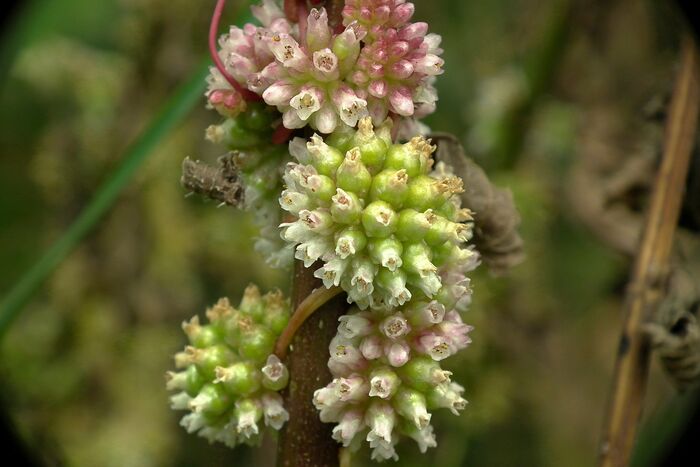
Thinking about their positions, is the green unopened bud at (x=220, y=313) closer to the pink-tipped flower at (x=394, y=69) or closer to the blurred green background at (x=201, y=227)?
the pink-tipped flower at (x=394, y=69)

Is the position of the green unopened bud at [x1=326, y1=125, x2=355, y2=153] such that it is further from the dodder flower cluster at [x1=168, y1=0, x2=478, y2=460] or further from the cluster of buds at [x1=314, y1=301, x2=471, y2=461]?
the cluster of buds at [x1=314, y1=301, x2=471, y2=461]

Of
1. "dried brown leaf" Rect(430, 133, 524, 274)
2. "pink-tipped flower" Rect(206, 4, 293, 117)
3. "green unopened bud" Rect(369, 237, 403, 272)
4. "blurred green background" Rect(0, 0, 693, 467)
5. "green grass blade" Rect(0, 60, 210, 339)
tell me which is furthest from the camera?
"blurred green background" Rect(0, 0, 693, 467)

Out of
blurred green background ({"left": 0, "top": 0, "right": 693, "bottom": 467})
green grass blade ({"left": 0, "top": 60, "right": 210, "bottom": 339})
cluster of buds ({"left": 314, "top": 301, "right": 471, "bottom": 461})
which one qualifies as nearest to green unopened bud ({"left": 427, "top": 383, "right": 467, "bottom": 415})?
cluster of buds ({"left": 314, "top": 301, "right": 471, "bottom": 461})

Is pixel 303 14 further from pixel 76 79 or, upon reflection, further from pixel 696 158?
pixel 76 79

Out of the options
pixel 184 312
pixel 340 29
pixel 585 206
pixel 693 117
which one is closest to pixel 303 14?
pixel 340 29

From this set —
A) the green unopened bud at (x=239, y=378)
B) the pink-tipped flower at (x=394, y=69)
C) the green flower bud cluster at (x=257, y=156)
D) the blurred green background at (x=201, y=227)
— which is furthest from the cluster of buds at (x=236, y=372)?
the blurred green background at (x=201, y=227)

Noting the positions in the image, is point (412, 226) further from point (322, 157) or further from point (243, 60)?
point (243, 60)
